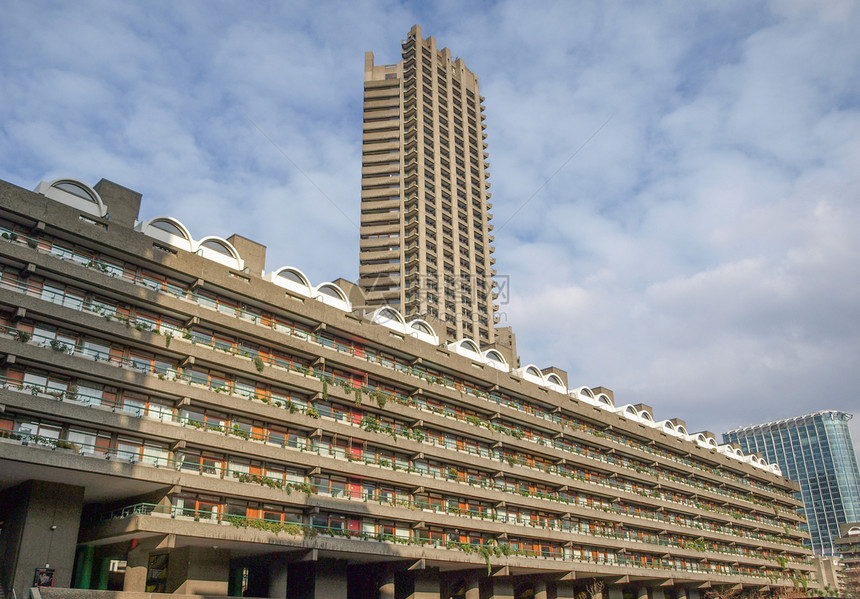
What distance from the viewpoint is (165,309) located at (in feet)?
150

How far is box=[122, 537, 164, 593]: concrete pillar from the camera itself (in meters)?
41.2

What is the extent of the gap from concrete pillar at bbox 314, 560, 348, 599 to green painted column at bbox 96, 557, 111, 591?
12.9 metres

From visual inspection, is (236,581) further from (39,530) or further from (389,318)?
(389,318)

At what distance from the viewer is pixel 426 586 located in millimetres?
56625

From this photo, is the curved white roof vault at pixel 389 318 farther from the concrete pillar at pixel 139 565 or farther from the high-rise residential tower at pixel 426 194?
the high-rise residential tower at pixel 426 194

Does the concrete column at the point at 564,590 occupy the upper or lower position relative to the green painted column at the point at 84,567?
lower

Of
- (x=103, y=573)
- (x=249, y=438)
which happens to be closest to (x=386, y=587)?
(x=249, y=438)

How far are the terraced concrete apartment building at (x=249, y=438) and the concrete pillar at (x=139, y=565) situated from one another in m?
0.15

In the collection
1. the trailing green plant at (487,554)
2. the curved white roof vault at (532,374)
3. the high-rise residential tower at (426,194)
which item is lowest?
the trailing green plant at (487,554)

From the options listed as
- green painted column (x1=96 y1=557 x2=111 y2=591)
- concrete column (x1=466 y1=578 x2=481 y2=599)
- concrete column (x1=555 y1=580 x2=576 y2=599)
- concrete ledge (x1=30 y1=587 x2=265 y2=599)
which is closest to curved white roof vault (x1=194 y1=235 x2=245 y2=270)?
green painted column (x1=96 y1=557 x2=111 y2=591)

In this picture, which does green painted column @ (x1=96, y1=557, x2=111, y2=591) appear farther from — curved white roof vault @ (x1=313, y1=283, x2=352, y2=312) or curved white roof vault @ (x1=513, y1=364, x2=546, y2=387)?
curved white roof vault @ (x1=513, y1=364, x2=546, y2=387)

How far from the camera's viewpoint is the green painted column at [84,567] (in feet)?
145

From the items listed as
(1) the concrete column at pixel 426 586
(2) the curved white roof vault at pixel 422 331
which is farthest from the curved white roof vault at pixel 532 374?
(1) the concrete column at pixel 426 586

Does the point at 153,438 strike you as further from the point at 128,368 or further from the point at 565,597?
the point at 565,597
